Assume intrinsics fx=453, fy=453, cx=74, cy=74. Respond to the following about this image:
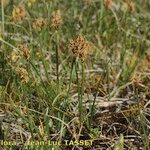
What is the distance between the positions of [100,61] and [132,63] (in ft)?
0.70

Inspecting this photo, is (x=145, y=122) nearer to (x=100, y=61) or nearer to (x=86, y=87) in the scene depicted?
(x=86, y=87)

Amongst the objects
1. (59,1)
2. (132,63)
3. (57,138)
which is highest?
(59,1)

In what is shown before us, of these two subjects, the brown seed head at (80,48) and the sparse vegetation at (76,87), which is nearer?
the brown seed head at (80,48)

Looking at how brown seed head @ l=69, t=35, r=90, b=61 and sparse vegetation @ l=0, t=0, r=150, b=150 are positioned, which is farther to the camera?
sparse vegetation @ l=0, t=0, r=150, b=150

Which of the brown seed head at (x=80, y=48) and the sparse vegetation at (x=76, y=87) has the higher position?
the brown seed head at (x=80, y=48)

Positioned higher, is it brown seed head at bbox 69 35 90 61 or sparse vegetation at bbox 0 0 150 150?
brown seed head at bbox 69 35 90 61

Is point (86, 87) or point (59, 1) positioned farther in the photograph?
point (59, 1)

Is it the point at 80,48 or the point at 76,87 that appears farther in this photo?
the point at 76,87

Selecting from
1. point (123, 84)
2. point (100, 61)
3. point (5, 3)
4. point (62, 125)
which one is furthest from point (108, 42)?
point (62, 125)

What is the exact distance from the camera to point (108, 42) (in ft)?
8.71

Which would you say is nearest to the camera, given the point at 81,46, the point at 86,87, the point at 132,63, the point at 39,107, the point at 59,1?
the point at 81,46

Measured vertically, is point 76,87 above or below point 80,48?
below

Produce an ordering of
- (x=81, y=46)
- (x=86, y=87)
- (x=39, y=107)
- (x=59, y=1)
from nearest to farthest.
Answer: (x=81, y=46) < (x=39, y=107) < (x=86, y=87) < (x=59, y=1)

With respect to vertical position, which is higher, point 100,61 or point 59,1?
point 59,1
